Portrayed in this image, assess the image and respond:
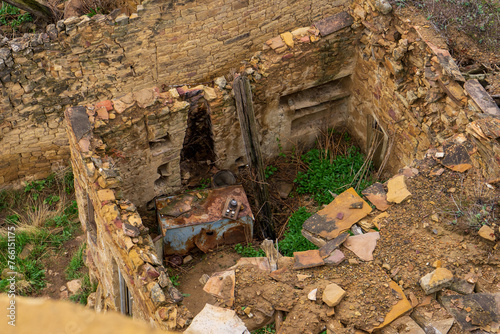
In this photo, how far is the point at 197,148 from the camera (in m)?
8.02

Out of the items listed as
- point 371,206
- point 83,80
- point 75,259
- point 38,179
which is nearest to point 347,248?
point 371,206

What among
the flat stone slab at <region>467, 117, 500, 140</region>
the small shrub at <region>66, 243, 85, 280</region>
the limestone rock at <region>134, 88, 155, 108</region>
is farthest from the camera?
the small shrub at <region>66, 243, 85, 280</region>

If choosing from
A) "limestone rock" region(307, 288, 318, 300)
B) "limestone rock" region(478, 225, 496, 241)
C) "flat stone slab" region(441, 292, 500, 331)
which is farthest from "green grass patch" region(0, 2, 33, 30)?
"flat stone slab" region(441, 292, 500, 331)

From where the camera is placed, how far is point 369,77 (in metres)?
7.93

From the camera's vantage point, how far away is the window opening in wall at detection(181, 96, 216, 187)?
25.2ft

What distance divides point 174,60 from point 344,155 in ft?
9.86

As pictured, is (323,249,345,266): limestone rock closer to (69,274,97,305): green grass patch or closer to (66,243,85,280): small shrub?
(69,274,97,305): green grass patch

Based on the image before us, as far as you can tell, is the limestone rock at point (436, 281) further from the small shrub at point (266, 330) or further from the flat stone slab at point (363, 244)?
the small shrub at point (266, 330)

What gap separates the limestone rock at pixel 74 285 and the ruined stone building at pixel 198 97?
1.05ft

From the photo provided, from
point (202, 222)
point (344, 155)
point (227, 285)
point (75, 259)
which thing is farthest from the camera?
point (344, 155)

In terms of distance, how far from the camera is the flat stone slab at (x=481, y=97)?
6.06 metres

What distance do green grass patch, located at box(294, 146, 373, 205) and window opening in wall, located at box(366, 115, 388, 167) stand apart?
8.2 inches

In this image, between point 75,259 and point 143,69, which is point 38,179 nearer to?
point 75,259

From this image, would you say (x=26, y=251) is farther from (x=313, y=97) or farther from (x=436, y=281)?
(x=436, y=281)
